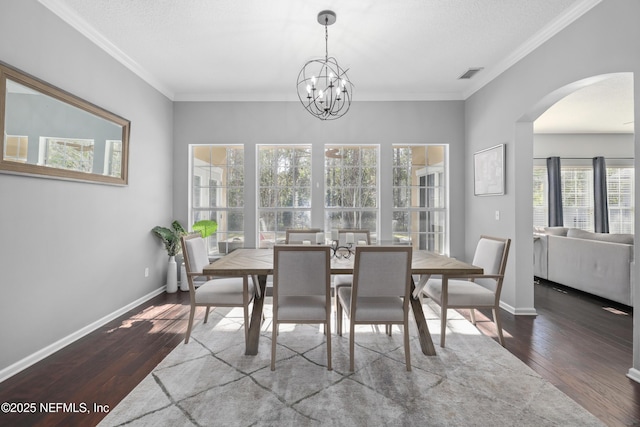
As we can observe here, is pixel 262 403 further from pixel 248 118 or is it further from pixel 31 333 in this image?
pixel 248 118

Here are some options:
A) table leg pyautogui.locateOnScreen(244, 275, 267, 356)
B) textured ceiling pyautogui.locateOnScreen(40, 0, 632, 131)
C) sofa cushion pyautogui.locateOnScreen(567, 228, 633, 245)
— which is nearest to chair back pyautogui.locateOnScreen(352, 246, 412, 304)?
table leg pyautogui.locateOnScreen(244, 275, 267, 356)

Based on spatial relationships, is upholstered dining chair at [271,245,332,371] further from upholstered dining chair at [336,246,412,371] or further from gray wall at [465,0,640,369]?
gray wall at [465,0,640,369]

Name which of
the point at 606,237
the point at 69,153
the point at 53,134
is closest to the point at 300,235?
the point at 69,153

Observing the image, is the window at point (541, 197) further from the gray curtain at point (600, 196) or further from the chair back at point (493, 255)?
the chair back at point (493, 255)

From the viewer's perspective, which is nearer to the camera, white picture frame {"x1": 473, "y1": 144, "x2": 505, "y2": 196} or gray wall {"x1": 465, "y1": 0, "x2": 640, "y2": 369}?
gray wall {"x1": 465, "y1": 0, "x2": 640, "y2": 369}

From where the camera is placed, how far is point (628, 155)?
22.1ft

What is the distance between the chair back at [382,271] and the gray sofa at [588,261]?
3.15 meters

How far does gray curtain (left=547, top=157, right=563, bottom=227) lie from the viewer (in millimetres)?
6676

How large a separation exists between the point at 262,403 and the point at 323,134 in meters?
3.61

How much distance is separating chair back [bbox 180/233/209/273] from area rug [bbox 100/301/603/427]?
2.12 ft

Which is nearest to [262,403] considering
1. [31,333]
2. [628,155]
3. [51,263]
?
[31,333]

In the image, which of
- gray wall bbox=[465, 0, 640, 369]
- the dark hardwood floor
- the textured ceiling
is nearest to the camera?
the dark hardwood floor

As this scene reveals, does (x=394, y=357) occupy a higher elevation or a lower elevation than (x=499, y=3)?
lower

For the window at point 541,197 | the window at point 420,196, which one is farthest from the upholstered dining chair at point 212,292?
the window at point 541,197
